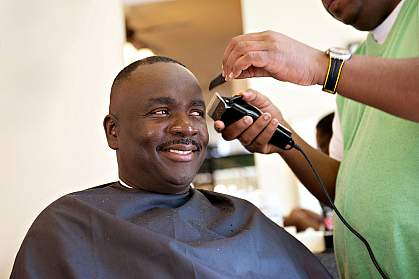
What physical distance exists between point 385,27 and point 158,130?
2.04 ft

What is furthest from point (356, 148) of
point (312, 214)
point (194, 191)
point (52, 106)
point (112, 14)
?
point (312, 214)

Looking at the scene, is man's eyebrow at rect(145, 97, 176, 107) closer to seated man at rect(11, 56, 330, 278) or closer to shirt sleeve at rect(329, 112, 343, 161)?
seated man at rect(11, 56, 330, 278)

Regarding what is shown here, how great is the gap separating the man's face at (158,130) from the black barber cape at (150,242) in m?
0.04

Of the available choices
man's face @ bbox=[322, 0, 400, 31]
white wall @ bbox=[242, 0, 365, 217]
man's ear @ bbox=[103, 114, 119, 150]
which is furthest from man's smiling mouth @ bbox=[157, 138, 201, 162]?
white wall @ bbox=[242, 0, 365, 217]

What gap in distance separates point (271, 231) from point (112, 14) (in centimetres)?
116

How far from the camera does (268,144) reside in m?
1.27

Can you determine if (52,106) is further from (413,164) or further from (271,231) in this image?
(413,164)

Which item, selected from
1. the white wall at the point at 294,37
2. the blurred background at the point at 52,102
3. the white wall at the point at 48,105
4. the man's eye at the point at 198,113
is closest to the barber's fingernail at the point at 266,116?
the man's eye at the point at 198,113

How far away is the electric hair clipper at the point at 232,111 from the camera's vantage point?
1.16 m

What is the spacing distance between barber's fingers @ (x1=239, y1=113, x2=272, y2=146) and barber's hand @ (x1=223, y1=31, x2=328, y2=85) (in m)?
0.29

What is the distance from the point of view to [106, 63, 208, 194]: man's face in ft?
3.43

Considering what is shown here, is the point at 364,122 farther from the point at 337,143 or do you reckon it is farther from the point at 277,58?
the point at 277,58

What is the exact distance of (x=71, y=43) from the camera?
4.92 feet

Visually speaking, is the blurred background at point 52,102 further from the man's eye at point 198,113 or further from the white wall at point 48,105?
the man's eye at point 198,113
